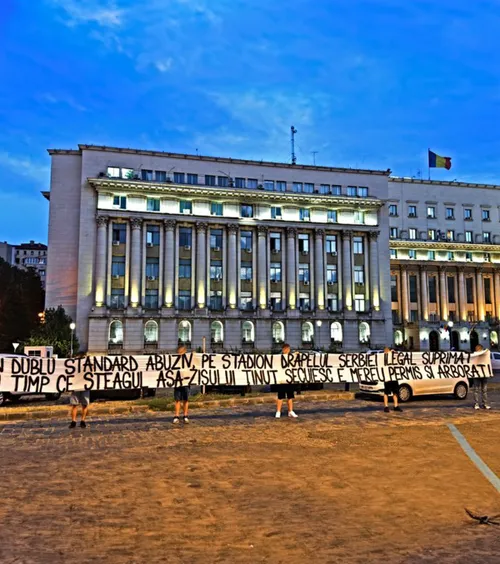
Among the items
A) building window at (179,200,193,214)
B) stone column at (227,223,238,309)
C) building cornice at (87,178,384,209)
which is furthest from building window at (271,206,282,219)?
A: building window at (179,200,193,214)

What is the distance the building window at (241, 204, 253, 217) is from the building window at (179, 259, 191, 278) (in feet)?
29.9

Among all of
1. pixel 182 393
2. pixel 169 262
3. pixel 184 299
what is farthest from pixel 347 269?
pixel 182 393

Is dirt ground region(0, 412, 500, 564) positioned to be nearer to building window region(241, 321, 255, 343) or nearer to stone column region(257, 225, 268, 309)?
building window region(241, 321, 255, 343)

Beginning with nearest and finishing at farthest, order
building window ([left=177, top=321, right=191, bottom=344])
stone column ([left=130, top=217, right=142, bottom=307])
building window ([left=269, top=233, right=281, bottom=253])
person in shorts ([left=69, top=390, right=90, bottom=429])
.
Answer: person in shorts ([left=69, top=390, right=90, bottom=429]) < stone column ([left=130, top=217, right=142, bottom=307]) < building window ([left=177, top=321, right=191, bottom=344]) < building window ([left=269, top=233, right=281, bottom=253])

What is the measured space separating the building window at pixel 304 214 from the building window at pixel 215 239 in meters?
10.7

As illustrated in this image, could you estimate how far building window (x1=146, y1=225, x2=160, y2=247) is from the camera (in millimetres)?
60562

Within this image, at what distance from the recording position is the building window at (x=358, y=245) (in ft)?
221

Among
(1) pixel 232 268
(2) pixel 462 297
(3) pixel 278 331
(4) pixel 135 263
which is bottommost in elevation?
(3) pixel 278 331

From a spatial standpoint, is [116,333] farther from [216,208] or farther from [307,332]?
[307,332]

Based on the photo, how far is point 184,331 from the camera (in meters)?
60.1

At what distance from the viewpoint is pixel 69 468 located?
9.47 metres

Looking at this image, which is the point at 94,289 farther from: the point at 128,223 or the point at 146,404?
the point at 146,404

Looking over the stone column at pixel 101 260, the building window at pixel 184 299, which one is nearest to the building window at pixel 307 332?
the building window at pixel 184 299

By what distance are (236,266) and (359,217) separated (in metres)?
18.2
